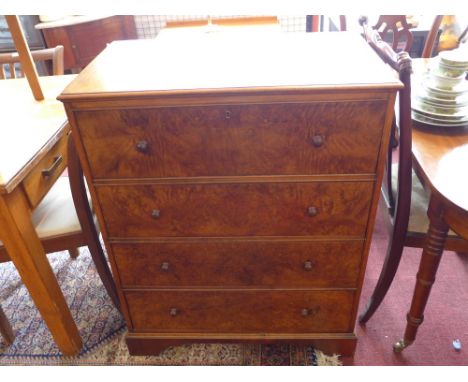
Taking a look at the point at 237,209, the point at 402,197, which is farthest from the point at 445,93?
the point at 237,209

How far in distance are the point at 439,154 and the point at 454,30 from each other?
6.11 ft

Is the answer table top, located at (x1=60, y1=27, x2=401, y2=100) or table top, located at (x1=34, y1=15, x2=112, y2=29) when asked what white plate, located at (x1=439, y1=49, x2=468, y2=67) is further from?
table top, located at (x1=34, y1=15, x2=112, y2=29)

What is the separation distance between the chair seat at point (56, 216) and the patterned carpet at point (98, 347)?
52 cm

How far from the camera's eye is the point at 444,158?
1088mm

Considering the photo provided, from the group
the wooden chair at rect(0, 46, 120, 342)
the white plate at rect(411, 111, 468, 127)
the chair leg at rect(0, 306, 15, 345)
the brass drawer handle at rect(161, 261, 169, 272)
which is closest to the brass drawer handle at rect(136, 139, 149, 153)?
the wooden chair at rect(0, 46, 120, 342)

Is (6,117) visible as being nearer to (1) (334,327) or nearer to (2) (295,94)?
(2) (295,94)

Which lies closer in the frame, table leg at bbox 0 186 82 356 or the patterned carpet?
table leg at bbox 0 186 82 356

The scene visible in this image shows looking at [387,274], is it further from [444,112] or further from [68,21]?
[68,21]

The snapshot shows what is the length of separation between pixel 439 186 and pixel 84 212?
1047 millimetres

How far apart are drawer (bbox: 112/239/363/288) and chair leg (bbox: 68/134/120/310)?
0.53 feet

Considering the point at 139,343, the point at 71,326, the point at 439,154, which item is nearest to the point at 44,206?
the point at 71,326

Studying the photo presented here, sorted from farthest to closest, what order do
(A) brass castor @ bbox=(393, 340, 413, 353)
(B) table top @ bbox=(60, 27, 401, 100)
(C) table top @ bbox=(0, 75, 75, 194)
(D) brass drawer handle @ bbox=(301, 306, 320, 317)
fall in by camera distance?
(A) brass castor @ bbox=(393, 340, 413, 353), (D) brass drawer handle @ bbox=(301, 306, 320, 317), (C) table top @ bbox=(0, 75, 75, 194), (B) table top @ bbox=(60, 27, 401, 100)

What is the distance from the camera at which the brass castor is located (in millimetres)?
1399

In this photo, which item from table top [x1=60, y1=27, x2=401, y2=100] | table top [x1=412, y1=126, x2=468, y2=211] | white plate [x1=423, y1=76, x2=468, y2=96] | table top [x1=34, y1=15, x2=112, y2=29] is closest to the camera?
table top [x1=60, y1=27, x2=401, y2=100]
